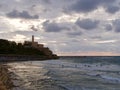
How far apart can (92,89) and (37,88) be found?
4958 mm

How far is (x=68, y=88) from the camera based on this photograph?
92.1 ft

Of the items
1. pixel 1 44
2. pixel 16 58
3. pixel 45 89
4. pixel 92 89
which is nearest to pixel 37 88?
pixel 45 89

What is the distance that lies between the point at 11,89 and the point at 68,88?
6.02 m

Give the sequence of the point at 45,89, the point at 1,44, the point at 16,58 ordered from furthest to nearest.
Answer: the point at 1,44 < the point at 16,58 < the point at 45,89

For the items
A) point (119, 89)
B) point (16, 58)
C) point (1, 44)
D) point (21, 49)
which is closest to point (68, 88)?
point (119, 89)

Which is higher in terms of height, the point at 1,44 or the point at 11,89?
the point at 1,44

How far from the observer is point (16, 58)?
14562 centimetres

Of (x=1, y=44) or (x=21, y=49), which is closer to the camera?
(x=1, y=44)

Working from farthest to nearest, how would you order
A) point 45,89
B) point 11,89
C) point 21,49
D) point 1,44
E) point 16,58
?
point 21,49 < point 1,44 < point 16,58 < point 45,89 < point 11,89

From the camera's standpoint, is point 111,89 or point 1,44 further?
point 1,44

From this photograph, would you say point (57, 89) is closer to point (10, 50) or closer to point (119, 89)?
point (119, 89)

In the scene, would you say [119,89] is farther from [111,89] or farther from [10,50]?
[10,50]

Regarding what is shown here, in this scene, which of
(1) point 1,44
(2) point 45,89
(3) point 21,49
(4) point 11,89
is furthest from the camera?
(3) point 21,49

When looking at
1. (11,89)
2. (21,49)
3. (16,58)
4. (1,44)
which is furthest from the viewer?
(21,49)
